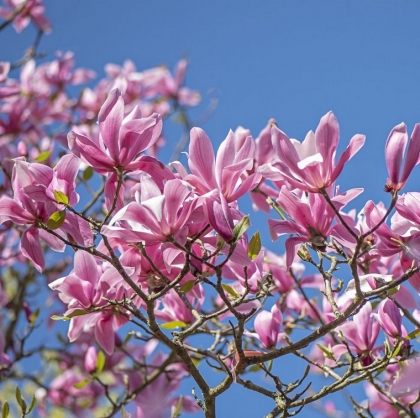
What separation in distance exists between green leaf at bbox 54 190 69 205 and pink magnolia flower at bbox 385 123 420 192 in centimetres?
60

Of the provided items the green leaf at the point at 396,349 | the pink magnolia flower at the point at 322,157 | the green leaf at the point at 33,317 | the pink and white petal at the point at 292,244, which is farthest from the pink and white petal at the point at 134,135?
the green leaf at the point at 33,317

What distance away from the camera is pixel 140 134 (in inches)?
47.0

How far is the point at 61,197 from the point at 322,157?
50cm

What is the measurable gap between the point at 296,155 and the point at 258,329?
497 mm

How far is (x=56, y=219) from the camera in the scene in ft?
3.93

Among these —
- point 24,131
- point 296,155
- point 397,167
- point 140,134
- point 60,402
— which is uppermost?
point 24,131

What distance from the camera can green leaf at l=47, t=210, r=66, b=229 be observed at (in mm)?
1197

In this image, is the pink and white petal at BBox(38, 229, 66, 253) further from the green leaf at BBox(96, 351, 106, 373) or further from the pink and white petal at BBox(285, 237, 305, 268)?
the green leaf at BBox(96, 351, 106, 373)

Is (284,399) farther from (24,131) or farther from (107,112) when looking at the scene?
(24,131)

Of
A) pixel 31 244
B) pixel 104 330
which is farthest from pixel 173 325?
pixel 31 244

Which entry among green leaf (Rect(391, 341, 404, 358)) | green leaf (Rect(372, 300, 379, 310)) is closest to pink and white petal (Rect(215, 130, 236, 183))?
green leaf (Rect(391, 341, 404, 358))

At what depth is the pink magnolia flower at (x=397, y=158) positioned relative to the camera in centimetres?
114

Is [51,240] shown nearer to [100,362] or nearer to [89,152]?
[89,152]

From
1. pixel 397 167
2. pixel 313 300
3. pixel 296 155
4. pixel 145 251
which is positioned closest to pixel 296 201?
pixel 296 155
